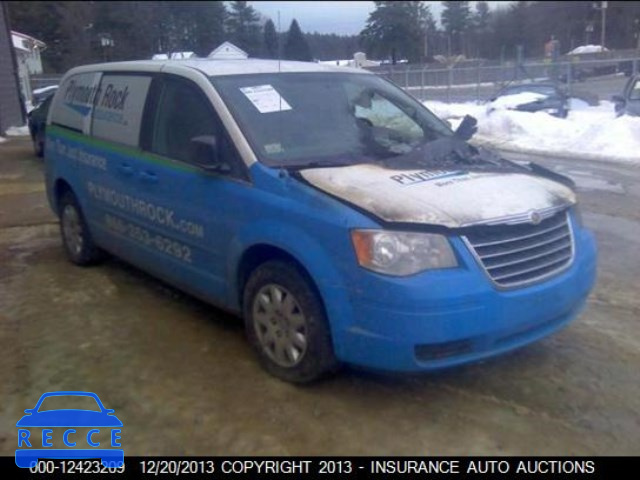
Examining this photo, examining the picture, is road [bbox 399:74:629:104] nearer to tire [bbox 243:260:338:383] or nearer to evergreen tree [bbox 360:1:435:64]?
evergreen tree [bbox 360:1:435:64]

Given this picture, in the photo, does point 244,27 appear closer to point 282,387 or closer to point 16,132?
point 282,387

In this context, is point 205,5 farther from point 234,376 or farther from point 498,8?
point 498,8

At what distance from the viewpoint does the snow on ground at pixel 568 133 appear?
12.0 m

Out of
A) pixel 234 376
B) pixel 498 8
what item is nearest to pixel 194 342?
pixel 234 376

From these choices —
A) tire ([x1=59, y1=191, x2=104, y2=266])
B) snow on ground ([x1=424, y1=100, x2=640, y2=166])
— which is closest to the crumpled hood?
tire ([x1=59, y1=191, x2=104, y2=266])

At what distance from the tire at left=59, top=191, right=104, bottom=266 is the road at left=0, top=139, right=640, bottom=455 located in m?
0.51

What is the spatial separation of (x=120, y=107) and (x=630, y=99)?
11.3 m

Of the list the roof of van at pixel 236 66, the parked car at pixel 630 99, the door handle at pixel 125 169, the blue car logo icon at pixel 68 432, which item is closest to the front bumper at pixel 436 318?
the blue car logo icon at pixel 68 432

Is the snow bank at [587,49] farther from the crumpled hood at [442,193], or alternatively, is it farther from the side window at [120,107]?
the crumpled hood at [442,193]

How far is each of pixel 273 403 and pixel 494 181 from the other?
1.72 meters

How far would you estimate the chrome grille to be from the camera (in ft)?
11.5

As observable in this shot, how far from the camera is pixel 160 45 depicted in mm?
6637

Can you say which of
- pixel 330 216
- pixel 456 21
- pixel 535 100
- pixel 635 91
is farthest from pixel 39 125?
pixel 330 216

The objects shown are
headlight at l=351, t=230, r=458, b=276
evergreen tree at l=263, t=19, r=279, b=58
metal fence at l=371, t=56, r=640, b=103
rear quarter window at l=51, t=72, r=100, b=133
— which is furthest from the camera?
metal fence at l=371, t=56, r=640, b=103
